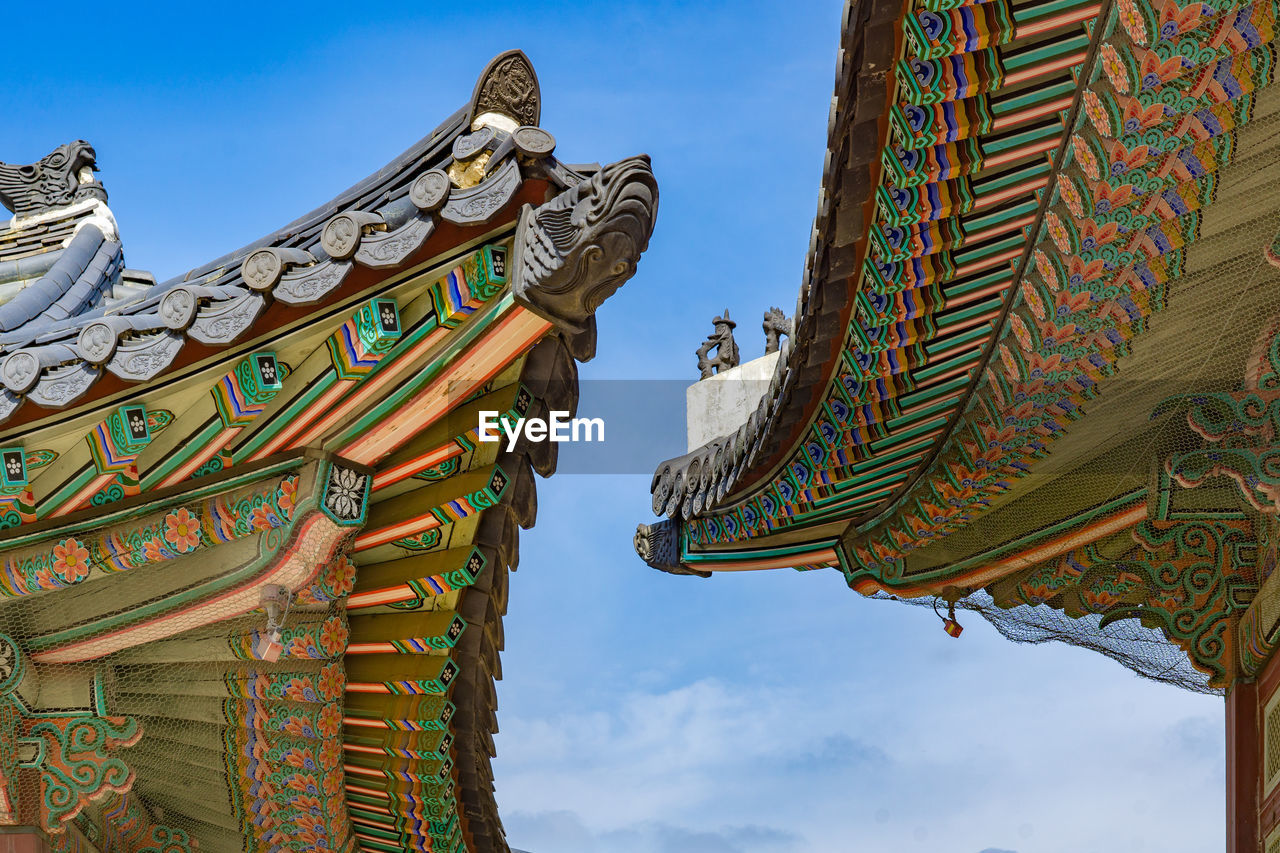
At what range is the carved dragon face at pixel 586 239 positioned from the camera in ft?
13.9

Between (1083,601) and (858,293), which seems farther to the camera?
(1083,601)

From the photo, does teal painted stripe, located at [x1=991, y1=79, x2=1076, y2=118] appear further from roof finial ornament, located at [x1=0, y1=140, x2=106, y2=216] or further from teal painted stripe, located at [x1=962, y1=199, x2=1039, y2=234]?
roof finial ornament, located at [x1=0, y1=140, x2=106, y2=216]

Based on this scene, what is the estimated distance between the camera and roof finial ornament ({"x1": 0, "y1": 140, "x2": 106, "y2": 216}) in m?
7.20

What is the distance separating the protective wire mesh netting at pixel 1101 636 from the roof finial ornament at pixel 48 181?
419 centimetres

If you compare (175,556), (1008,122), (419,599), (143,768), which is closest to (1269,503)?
(1008,122)

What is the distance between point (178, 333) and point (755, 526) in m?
2.75

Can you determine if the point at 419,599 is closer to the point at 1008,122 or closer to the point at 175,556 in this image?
the point at 175,556

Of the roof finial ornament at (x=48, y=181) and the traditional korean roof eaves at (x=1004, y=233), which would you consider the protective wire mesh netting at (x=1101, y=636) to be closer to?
the traditional korean roof eaves at (x=1004, y=233)

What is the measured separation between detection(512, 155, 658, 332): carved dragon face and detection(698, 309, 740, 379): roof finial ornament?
7494 mm

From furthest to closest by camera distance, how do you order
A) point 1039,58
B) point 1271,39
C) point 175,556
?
point 175,556
point 1039,58
point 1271,39

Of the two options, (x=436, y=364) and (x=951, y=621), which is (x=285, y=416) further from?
(x=951, y=621)

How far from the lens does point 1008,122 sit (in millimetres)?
3920

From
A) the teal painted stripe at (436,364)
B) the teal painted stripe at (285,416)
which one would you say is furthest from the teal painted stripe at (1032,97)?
the teal painted stripe at (285,416)

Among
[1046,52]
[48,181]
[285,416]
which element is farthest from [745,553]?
[48,181]
